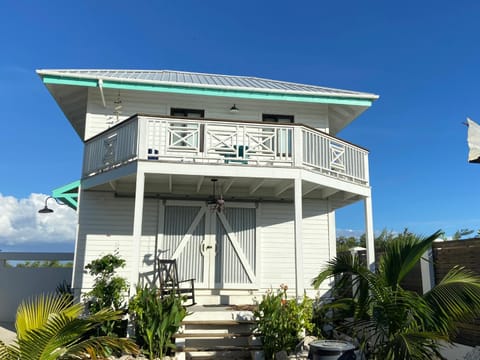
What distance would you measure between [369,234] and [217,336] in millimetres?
4403

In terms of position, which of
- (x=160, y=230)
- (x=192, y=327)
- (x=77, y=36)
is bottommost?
(x=192, y=327)

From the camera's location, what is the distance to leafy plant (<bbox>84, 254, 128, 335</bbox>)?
303 inches

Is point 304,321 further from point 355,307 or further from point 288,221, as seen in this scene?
point 288,221

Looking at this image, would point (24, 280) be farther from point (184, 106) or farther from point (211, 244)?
point (184, 106)

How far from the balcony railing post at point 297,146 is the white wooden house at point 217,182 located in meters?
0.02

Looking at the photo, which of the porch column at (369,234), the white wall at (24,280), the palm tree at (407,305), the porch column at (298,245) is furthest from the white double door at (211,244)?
the white wall at (24,280)

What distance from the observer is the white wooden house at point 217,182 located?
8.51 m

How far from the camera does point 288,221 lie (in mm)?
10328

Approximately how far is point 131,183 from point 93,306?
3.05m

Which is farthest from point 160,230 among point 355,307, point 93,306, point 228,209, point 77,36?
point 77,36

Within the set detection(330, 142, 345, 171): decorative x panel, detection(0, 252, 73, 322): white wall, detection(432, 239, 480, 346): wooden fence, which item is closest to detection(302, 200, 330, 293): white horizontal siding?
detection(330, 142, 345, 171): decorative x panel

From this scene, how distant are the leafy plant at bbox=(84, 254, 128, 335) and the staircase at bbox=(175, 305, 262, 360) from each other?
4.40 ft

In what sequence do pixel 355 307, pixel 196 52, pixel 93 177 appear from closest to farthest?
pixel 355 307
pixel 93 177
pixel 196 52

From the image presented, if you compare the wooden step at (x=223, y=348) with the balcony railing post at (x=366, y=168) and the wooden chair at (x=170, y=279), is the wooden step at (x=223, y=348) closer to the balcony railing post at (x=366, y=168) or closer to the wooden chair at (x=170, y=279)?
the wooden chair at (x=170, y=279)
